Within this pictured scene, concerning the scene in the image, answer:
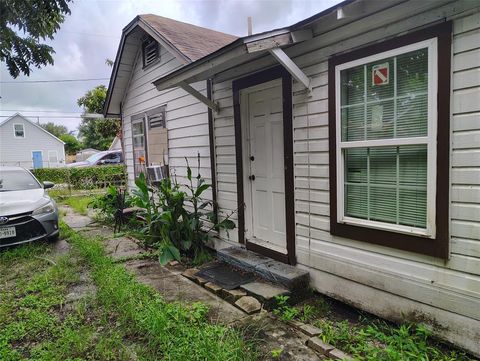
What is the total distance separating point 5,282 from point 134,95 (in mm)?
4826

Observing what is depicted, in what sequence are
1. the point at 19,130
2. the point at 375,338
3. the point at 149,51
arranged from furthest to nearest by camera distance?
the point at 19,130, the point at 149,51, the point at 375,338

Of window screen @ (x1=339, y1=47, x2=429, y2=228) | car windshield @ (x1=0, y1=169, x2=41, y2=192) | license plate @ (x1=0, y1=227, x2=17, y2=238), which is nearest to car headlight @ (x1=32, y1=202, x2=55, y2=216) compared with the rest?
license plate @ (x1=0, y1=227, x2=17, y2=238)

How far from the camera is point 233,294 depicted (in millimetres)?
3363

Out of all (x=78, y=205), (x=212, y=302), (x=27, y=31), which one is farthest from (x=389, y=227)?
(x=78, y=205)

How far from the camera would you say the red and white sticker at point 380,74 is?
8.89 feet

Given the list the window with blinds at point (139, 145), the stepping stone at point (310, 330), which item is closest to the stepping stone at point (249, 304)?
the stepping stone at point (310, 330)

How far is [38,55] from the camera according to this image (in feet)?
16.0

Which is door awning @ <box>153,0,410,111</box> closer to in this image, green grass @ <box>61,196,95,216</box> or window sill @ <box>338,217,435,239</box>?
window sill @ <box>338,217,435,239</box>

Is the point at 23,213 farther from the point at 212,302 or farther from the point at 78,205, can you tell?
the point at 78,205

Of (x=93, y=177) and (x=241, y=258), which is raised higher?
(x=93, y=177)

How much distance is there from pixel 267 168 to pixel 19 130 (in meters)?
29.9

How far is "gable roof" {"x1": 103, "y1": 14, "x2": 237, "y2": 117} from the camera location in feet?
17.5

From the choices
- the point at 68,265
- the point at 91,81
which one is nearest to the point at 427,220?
the point at 68,265

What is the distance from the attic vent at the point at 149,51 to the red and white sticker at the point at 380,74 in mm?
4791
